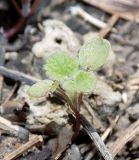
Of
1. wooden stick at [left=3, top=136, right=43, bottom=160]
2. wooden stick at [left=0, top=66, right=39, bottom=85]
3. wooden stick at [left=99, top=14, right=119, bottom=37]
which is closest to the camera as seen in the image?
wooden stick at [left=3, top=136, right=43, bottom=160]

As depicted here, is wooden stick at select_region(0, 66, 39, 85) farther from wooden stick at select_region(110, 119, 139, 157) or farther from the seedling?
wooden stick at select_region(110, 119, 139, 157)

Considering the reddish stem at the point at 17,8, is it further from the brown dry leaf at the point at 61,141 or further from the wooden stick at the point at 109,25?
the brown dry leaf at the point at 61,141

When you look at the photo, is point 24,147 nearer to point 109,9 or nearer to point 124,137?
point 124,137

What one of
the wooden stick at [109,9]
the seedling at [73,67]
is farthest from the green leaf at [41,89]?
the wooden stick at [109,9]

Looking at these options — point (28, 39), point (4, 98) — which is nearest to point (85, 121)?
point (4, 98)

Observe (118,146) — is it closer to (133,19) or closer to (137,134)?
(137,134)

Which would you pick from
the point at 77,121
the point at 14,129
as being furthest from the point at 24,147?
the point at 77,121

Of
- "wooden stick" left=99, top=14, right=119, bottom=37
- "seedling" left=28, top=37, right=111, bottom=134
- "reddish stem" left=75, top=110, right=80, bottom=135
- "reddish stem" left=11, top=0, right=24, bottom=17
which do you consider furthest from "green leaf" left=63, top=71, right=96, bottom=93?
"reddish stem" left=11, top=0, right=24, bottom=17

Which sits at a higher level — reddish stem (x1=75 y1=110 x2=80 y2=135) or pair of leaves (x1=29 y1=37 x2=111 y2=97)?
pair of leaves (x1=29 y1=37 x2=111 y2=97)
